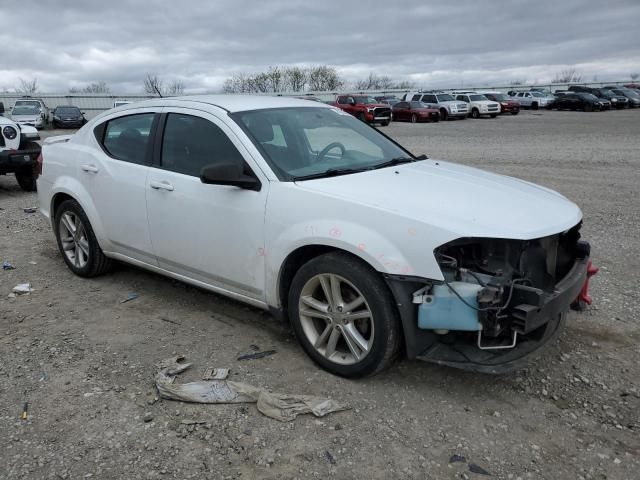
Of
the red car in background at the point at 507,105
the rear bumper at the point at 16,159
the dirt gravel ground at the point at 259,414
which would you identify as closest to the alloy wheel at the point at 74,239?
the dirt gravel ground at the point at 259,414

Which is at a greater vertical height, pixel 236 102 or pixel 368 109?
pixel 236 102

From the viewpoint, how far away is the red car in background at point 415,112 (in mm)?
32938

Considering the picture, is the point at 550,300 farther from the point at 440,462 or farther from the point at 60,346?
the point at 60,346

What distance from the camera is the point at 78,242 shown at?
205 inches

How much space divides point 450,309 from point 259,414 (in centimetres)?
120

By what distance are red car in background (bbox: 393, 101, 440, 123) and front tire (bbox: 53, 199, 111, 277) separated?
2971 cm

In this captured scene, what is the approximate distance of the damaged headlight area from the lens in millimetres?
2881

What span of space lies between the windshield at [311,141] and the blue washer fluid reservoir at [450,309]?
1.20 metres

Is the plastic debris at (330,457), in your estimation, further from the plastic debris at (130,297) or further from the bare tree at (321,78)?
the bare tree at (321,78)

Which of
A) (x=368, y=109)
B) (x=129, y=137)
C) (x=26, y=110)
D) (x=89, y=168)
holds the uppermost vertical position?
(x=26, y=110)

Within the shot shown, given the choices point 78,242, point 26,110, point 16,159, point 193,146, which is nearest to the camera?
point 193,146

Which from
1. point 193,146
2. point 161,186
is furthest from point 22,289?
point 193,146

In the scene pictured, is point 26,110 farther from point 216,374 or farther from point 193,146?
point 216,374

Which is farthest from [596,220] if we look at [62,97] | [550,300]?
[62,97]
